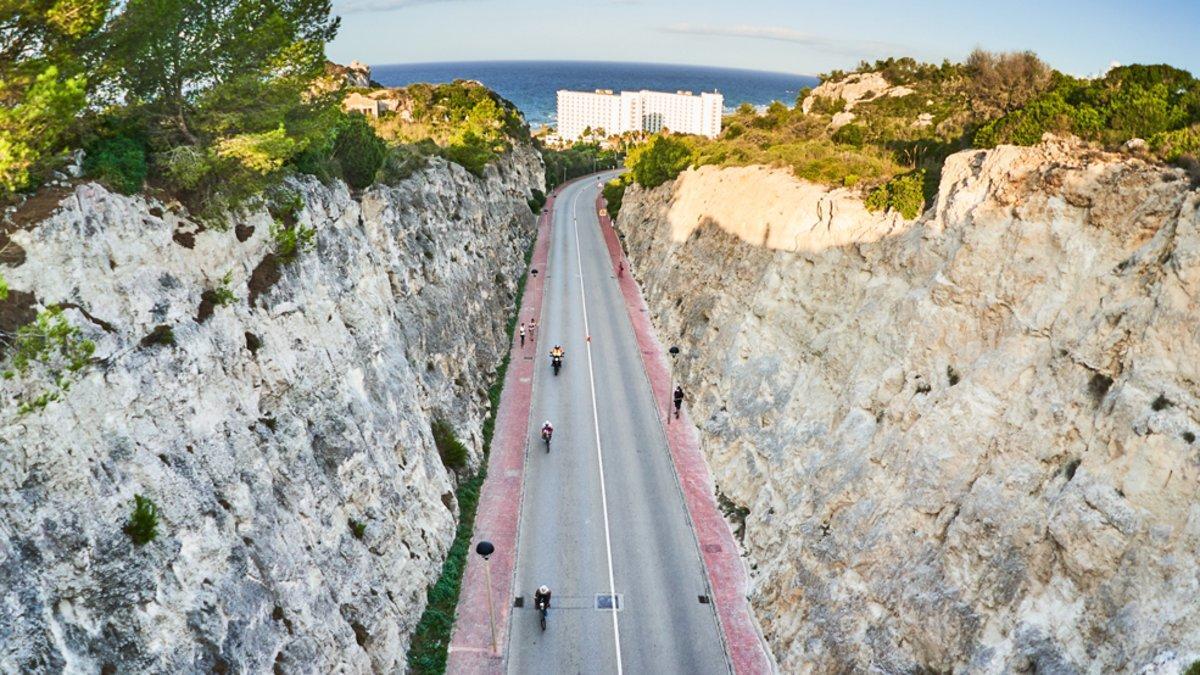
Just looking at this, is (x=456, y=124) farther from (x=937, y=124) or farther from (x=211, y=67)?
(x=211, y=67)

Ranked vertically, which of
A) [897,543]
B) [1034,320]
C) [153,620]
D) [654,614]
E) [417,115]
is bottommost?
[654,614]

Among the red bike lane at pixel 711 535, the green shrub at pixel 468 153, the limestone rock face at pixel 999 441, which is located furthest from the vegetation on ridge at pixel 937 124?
the green shrub at pixel 468 153

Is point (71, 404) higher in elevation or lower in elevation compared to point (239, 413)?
higher

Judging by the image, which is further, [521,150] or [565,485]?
[521,150]

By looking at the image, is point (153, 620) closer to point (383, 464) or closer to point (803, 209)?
point (383, 464)

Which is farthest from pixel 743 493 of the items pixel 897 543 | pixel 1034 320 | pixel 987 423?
pixel 1034 320
